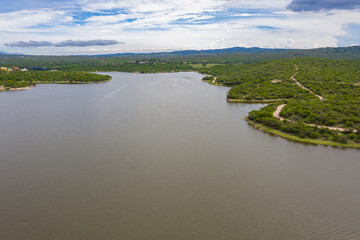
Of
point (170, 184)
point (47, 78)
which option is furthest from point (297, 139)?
point (47, 78)

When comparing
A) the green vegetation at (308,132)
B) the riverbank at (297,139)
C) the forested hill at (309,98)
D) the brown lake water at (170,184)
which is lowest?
the brown lake water at (170,184)

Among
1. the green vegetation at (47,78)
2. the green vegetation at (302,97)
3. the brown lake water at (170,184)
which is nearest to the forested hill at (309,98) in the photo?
the green vegetation at (302,97)

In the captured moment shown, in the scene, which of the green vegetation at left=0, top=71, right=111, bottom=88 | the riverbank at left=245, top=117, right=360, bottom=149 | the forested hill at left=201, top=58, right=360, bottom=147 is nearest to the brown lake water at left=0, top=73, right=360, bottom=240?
the riverbank at left=245, top=117, right=360, bottom=149

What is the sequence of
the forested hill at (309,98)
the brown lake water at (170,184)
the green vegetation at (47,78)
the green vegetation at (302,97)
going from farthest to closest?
the green vegetation at (47,78), the forested hill at (309,98), the green vegetation at (302,97), the brown lake water at (170,184)

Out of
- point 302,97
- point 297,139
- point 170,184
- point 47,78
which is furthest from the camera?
point 47,78

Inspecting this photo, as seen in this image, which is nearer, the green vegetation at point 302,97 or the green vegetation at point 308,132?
the green vegetation at point 308,132

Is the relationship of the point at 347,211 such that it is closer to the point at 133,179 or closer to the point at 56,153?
the point at 133,179

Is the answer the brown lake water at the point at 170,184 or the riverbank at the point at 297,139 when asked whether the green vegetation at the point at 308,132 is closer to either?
the riverbank at the point at 297,139

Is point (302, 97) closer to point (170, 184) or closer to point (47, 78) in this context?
point (170, 184)

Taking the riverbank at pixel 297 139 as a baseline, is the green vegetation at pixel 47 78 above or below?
above
